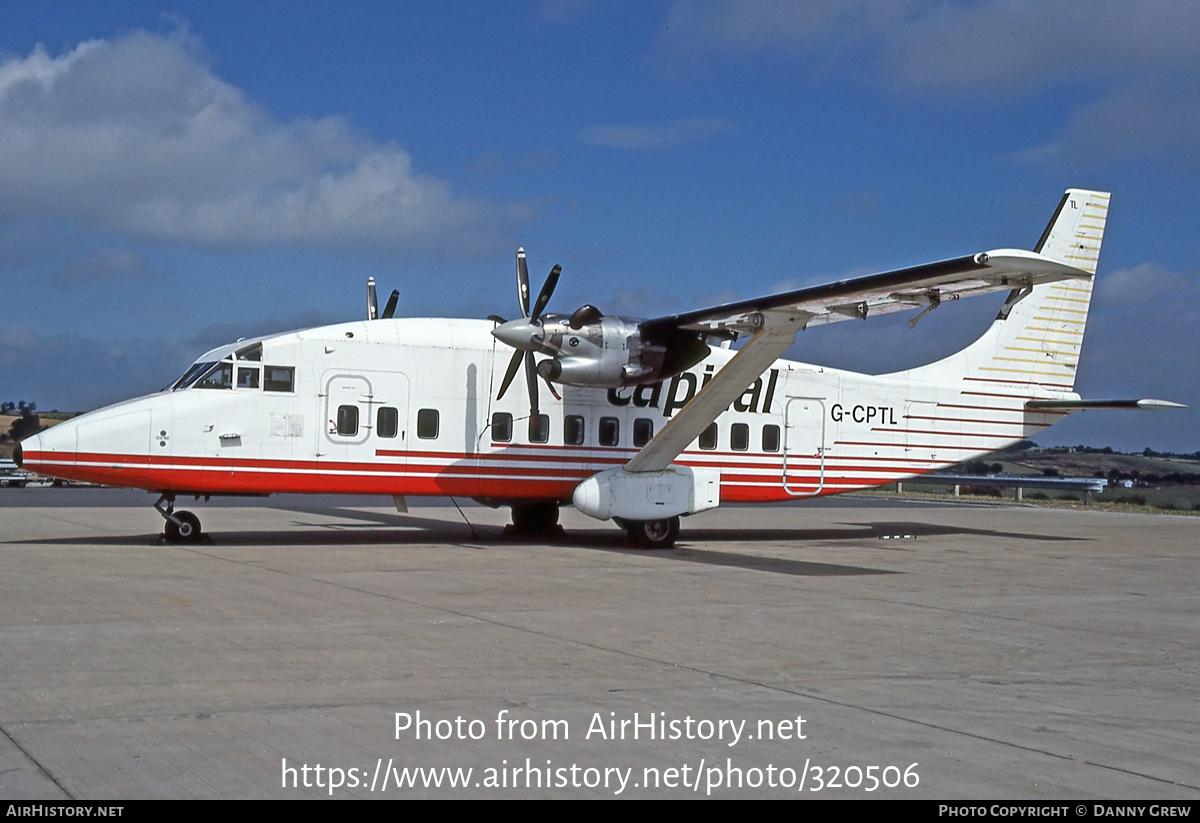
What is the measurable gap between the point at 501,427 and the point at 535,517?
2.77m

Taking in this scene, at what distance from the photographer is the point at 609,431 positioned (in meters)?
20.3

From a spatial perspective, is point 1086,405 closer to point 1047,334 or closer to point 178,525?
point 1047,334

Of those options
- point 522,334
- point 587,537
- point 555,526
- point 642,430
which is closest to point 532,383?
point 522,334

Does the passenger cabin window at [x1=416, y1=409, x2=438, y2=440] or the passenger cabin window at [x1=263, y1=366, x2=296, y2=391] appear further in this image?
the passenger cabin window at [x1=416, y1=409, x2=438, y2=440]

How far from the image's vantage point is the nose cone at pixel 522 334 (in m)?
18.0

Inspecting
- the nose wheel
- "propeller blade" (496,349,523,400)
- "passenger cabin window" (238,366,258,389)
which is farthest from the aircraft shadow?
"propeller blade" (496,349,523,400)

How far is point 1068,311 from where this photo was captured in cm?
2372

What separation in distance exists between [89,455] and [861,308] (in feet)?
38.4

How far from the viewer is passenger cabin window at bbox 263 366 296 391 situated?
1797 cm

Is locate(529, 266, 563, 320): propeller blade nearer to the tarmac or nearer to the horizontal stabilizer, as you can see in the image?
the tarmac

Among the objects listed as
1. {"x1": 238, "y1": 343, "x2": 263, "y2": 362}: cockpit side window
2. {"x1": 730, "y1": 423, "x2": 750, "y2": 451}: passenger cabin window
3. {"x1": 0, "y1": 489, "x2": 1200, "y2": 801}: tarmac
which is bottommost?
{"x1": 0, "y1": 489, "x2": 1200, "y2": 801}: tarmac

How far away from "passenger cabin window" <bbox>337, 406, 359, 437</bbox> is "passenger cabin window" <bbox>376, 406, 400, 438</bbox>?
358 mm
